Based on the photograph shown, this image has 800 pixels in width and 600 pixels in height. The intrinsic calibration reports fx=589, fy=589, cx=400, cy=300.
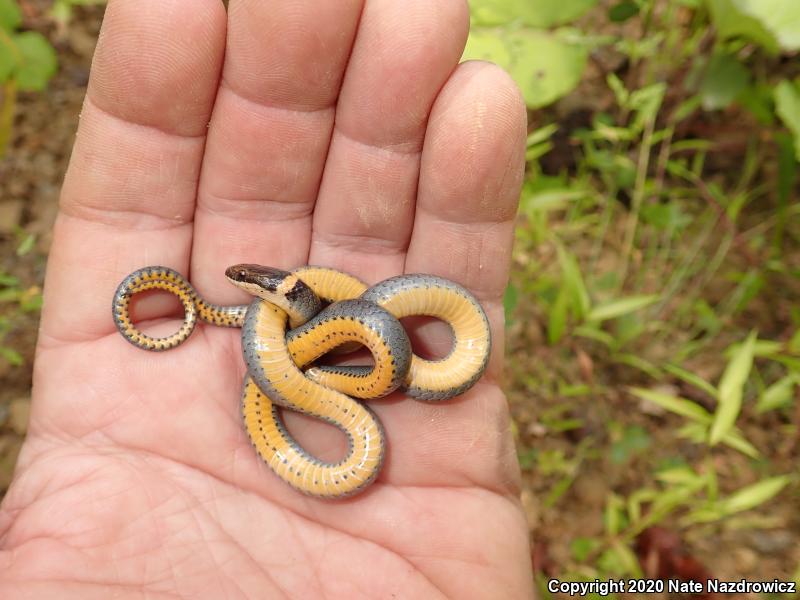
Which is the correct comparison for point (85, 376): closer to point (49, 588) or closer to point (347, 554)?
point (49, 588)

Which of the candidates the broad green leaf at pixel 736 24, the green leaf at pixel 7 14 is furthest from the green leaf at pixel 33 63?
the broad green leaf at pixel 736 24

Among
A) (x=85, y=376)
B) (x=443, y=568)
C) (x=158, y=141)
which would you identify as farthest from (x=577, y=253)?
(x=85, y=376)

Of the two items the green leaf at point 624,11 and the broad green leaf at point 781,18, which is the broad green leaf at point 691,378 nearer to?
the broad green leaf at point 781,18

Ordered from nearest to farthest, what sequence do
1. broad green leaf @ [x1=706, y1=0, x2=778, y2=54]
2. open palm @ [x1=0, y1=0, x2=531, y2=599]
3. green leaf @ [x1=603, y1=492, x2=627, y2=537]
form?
open palm @ [x1=0, y1=0, x2=531, y2=599] < broad green leaf @ [x1=706, y1=0, x2=778, y2=54] < green leaf @ [x1=603, y1=492, x2=627, y2=537]

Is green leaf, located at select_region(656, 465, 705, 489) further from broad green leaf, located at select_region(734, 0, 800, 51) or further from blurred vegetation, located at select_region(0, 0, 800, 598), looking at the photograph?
broad green leaf, located at select_region(734, 0, 800, 51)

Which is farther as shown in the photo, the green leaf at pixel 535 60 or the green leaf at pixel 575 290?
the green leaf at pixel 575 290

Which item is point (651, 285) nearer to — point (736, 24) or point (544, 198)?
point (544, 198)

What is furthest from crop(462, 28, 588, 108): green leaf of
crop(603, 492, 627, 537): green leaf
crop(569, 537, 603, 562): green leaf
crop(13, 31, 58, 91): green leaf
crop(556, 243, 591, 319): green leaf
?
crop(13, 31, 58, 91): green leaf
